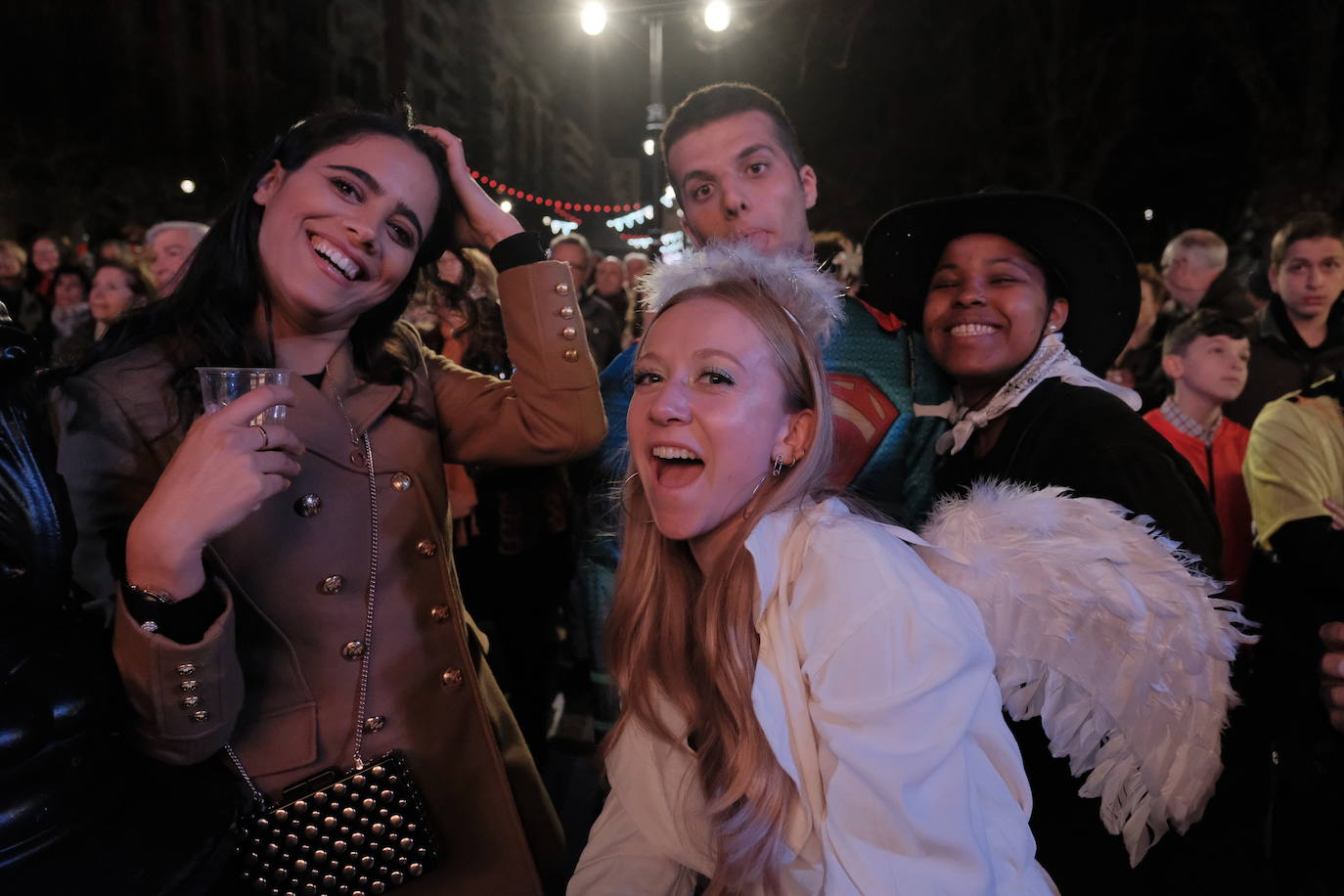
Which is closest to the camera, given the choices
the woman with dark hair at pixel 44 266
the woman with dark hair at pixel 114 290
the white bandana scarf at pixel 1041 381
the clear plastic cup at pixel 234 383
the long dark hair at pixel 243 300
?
the clear plastic cup at pixel 234 383

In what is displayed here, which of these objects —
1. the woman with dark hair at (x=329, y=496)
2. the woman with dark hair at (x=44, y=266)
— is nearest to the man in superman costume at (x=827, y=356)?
the woman with dark hair at (x=329, y=496)

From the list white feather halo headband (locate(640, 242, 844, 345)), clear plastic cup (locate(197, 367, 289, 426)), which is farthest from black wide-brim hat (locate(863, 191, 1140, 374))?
clear plastic cup (locate(197, 367, 289, 426))

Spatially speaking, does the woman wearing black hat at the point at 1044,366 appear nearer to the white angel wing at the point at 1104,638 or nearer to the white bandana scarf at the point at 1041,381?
the white bandana scarf at the point at 1041,381

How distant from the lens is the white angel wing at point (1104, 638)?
1469 millimetres

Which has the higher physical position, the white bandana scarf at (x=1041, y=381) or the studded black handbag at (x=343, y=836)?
the white bandana scarf at (x=1041, y=381)

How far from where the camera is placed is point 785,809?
4.42 ft

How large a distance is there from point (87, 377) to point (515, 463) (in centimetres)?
89

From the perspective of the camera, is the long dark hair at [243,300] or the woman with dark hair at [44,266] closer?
the long dark hair at [243,300]

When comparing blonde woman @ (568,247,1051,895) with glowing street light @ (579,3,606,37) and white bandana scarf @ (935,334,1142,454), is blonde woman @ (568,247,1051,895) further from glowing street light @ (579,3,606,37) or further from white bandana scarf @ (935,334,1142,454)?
glowing street light @ (579,3,606,37)

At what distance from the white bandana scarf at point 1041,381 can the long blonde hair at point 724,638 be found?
0.84 meters

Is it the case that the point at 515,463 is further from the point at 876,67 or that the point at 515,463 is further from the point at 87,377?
the point at 876,67

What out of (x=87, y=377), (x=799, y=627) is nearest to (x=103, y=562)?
(x=87, y=377)

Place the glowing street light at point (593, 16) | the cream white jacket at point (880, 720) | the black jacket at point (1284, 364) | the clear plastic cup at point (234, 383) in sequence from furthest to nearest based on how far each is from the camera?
1. the glowing street light at point (593, 16)
2. the black jacket at point (1284, 364)
3. the clear plastic cup at point (234, 383)
4. the cream white jacket at point (880, 720)

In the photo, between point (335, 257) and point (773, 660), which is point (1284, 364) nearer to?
point (773, 660)
